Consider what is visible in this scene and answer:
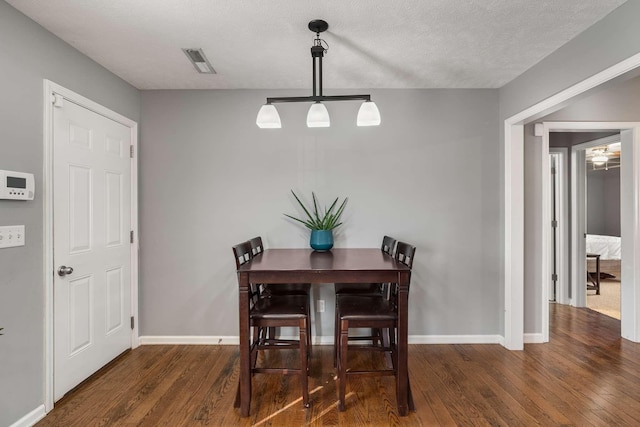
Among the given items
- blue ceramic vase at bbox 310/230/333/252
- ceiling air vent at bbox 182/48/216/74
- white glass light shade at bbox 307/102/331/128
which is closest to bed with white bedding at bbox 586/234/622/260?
blue ceramic vase at bbox 310/230/333/252

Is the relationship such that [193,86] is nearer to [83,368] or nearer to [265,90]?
[265,90]

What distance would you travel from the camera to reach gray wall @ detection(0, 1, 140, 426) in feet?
5.81

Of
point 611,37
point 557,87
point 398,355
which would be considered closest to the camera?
point 611,37

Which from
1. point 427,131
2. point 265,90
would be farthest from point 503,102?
point 265,90

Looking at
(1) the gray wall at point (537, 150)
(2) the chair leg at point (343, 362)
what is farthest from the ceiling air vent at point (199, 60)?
(1) the gray wall at point (537, 150)

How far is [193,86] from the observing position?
Result: 9.84 ft

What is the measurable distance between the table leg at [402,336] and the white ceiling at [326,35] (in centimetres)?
155

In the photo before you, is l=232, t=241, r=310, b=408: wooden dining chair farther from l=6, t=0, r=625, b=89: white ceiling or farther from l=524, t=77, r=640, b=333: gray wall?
l=524, t=77, r=640, b=333: gray wall

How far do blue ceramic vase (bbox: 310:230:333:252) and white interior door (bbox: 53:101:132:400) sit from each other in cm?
166

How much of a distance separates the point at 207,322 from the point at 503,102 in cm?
341

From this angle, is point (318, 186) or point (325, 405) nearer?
point (325, 405)

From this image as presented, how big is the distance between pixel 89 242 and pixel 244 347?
A: 1454 millimetres

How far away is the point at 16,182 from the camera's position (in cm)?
181

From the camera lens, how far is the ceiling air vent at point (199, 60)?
2361 mm
